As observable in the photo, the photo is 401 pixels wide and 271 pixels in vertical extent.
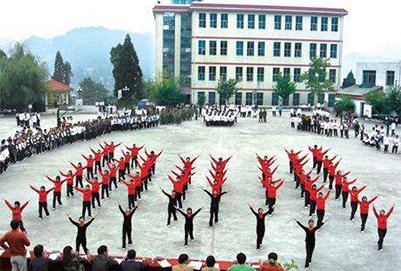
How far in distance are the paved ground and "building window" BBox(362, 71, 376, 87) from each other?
26.8 metres

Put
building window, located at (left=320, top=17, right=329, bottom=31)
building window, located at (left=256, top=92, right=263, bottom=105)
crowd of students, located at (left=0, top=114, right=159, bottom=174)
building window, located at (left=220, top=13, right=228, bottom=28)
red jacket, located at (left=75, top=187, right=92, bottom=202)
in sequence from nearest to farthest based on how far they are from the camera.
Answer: red jacket, located at (left=75, top=187, right=92, bottom=202), crowd of students, located at (left=0, top=114, right=159, bottom=174), building window, located at (left=220, top=13, right=228, bottom=28), building window, located at (left=320, top=17, right=329, bottom=31), building window, located at (left=256, top=92, right=263, bottom=105)

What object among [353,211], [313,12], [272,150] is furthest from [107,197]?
[313,12]

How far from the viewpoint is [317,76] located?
53.5 metres

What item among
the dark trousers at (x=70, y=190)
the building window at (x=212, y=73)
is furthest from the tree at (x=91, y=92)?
the dark trousers at (x=70, y=190)

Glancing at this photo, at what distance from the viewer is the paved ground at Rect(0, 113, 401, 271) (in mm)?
11883

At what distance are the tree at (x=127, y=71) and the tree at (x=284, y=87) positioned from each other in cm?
1508

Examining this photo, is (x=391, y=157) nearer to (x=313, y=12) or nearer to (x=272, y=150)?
(x=272, y=150)

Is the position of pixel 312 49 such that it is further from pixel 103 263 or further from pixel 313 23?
pixel 103 263

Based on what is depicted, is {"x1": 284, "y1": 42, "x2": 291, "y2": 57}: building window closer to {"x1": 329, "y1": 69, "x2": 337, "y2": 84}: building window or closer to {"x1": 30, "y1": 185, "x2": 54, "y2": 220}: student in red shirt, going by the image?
{"x1": 329, "y1": 69, "x2": 337, "y2": 84}: building window

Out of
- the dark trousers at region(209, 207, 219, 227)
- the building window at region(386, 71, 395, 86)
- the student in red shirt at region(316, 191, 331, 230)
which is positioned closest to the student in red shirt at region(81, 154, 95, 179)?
the dark trousers at region(209, 207, 219, 227)

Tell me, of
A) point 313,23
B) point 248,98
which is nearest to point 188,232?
point 248,98

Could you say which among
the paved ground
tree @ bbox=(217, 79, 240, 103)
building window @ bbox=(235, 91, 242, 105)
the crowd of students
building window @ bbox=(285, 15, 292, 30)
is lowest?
the paved ground

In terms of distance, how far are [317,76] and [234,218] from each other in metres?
41.7

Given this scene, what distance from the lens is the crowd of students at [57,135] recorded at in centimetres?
2193
